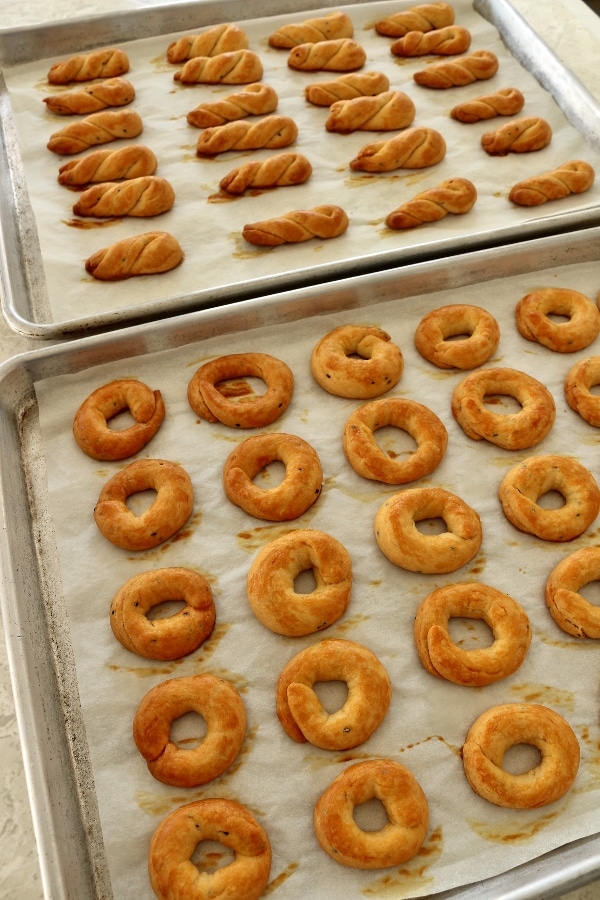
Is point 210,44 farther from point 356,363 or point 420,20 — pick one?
point 356,363

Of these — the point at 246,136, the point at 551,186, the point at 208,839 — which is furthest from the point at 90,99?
the point at 208,839

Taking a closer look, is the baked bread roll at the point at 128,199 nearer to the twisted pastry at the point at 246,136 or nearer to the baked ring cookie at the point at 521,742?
the twisted pastry at the point at 246,136

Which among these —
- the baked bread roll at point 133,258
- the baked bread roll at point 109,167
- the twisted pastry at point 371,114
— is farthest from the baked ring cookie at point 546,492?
the baked bread roll at point 109,167

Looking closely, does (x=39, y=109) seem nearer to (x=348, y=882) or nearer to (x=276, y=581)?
(x=276, y=581)

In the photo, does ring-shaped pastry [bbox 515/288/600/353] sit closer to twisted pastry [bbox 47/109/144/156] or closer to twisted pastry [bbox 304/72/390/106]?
twisted pastry [bbox 304/72/390/106]

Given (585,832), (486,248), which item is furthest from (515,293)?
(585,832)

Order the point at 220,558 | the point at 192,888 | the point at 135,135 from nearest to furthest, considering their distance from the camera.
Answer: the point at 192,888 → the point at 220,558 → the point at 135,135
